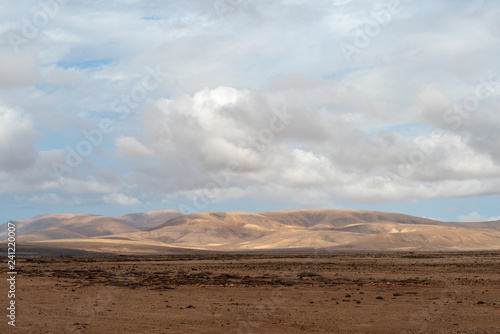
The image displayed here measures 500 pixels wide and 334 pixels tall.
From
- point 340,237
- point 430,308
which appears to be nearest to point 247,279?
point 430,308

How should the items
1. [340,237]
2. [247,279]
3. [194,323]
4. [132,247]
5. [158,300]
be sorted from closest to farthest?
[194,323] < [158,300] < [247,279] < [132,247] < [340,237]

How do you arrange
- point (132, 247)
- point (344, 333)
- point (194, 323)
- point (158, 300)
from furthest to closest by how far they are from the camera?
point (132, 247), point (158, 300), point (194, 323), point (344, 333)

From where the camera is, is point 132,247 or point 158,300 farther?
point 132,247

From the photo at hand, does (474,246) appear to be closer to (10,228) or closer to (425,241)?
(425,241)

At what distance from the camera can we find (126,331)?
1525 centimetres

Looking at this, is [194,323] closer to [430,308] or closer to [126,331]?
[126,331]

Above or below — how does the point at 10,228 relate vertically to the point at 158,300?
above

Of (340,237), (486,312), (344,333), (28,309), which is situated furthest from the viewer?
(340,237)

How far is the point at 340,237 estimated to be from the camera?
189500mm

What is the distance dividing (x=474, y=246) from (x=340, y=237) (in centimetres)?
5598

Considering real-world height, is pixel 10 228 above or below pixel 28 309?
above

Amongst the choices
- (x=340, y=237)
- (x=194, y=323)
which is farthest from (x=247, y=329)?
(x=340, y=237)

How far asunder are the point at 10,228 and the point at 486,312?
1980cm

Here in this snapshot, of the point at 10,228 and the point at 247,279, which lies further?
the point at 247,279
